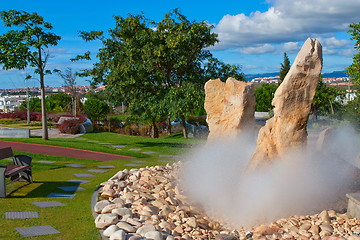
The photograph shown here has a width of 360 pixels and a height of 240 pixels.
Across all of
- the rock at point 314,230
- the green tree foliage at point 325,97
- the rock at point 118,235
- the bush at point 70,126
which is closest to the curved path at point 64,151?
the bush at point 70,126

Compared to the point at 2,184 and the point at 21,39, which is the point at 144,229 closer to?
the point at 2,184

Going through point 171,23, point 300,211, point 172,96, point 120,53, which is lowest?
point 300,211

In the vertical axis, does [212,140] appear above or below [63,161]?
above

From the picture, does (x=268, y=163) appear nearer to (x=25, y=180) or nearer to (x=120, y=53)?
(x=25, y=180)

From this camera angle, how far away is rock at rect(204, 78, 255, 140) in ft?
33.9

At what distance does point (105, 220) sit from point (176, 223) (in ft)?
3.80

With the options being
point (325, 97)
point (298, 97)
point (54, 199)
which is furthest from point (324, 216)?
point (325, 97)

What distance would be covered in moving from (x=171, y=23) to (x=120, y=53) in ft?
10.3

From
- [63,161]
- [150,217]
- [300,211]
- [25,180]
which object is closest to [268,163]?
[300,211]

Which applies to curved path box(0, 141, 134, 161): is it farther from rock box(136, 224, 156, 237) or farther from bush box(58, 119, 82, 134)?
rock box(136, 224, 156, 237)

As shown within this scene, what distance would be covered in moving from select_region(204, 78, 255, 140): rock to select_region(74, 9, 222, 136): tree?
8.95m

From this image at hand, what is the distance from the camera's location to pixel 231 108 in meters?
10.6

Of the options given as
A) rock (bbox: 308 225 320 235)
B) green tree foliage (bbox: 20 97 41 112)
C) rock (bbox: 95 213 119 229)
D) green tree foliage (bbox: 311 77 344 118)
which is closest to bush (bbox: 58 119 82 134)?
green tree foliage (bbox: 20 97 41 112)

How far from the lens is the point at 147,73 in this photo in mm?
21438
